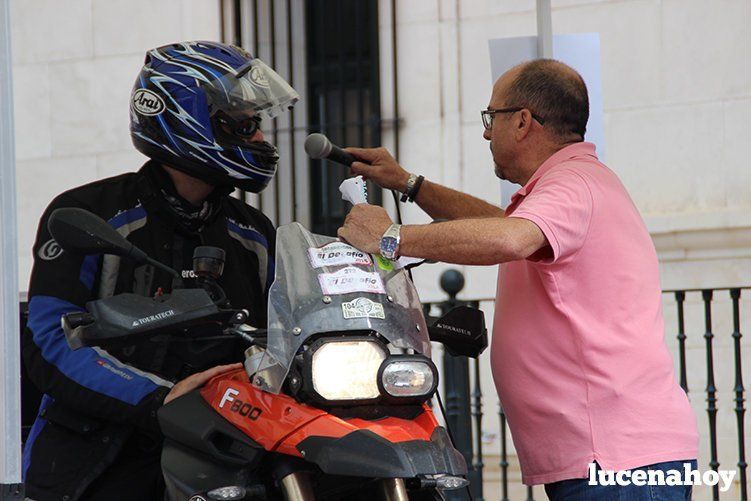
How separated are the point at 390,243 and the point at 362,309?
1.05 feet

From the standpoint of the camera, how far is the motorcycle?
2.36 meters

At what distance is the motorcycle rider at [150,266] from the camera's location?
2.91 metres

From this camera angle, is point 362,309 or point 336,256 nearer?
point 362,309

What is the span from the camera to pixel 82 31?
338 inches

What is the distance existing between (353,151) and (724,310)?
4.13 meters

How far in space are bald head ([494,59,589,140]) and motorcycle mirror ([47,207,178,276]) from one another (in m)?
1.33

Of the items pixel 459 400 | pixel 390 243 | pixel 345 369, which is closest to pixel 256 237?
pixel 390 243

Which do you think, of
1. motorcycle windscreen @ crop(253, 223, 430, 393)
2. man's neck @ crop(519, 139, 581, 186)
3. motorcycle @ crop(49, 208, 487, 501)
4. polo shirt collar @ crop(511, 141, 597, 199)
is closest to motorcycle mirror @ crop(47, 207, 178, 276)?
motorcycle @ crop(49, 208, 487, 501)

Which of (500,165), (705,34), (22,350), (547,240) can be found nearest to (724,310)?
(705,34)

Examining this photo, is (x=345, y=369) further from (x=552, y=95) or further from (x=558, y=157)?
(x=552, y=95)

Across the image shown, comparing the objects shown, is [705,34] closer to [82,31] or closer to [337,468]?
[82,31]

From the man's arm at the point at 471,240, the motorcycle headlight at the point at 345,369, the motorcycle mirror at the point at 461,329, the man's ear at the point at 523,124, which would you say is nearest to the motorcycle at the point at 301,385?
the motorcycle headlight at the point at 345,369

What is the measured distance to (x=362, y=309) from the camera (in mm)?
2469

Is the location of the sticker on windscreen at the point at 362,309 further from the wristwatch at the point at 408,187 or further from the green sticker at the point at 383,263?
the wristwatch at the point at 408,187
